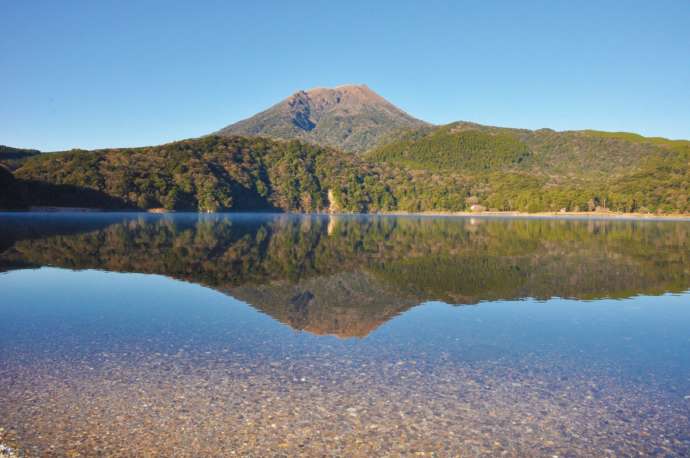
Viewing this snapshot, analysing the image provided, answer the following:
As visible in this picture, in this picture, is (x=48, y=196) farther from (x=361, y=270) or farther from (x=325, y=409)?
(x=325, y=409)

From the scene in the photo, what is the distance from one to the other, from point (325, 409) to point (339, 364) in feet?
10.7

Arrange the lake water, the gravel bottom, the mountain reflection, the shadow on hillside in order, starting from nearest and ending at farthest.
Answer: the gravel bottom
the lake water
the mountain reflection
the shadow on hillside

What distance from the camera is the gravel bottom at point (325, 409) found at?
31.7ft

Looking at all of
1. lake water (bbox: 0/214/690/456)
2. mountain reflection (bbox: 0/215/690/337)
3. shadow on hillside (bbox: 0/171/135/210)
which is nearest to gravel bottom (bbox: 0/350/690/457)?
lake water (bbox: 0/214/690/456)

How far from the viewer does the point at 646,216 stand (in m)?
196

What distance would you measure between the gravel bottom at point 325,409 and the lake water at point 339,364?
0.05 metres

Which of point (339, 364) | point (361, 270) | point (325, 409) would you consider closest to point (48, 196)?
point (361, 270)

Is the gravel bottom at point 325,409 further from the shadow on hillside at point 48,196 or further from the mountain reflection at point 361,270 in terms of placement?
the shadow on hillside at point 48,196

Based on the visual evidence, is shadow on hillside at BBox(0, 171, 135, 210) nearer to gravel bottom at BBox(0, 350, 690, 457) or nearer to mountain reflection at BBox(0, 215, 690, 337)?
mountain reflection at BBox(0, 215, 690, 337)

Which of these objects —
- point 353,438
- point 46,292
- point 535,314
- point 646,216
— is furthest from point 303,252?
point 646,216

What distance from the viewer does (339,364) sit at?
14508 mm

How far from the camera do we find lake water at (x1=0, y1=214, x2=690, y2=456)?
10031mm

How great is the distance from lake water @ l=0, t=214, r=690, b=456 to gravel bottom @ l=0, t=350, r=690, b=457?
2.0 inches

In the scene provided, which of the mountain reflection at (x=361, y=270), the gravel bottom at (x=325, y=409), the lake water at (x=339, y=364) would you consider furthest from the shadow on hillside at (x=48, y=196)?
the gravel bottom at (x=325, y=409)
